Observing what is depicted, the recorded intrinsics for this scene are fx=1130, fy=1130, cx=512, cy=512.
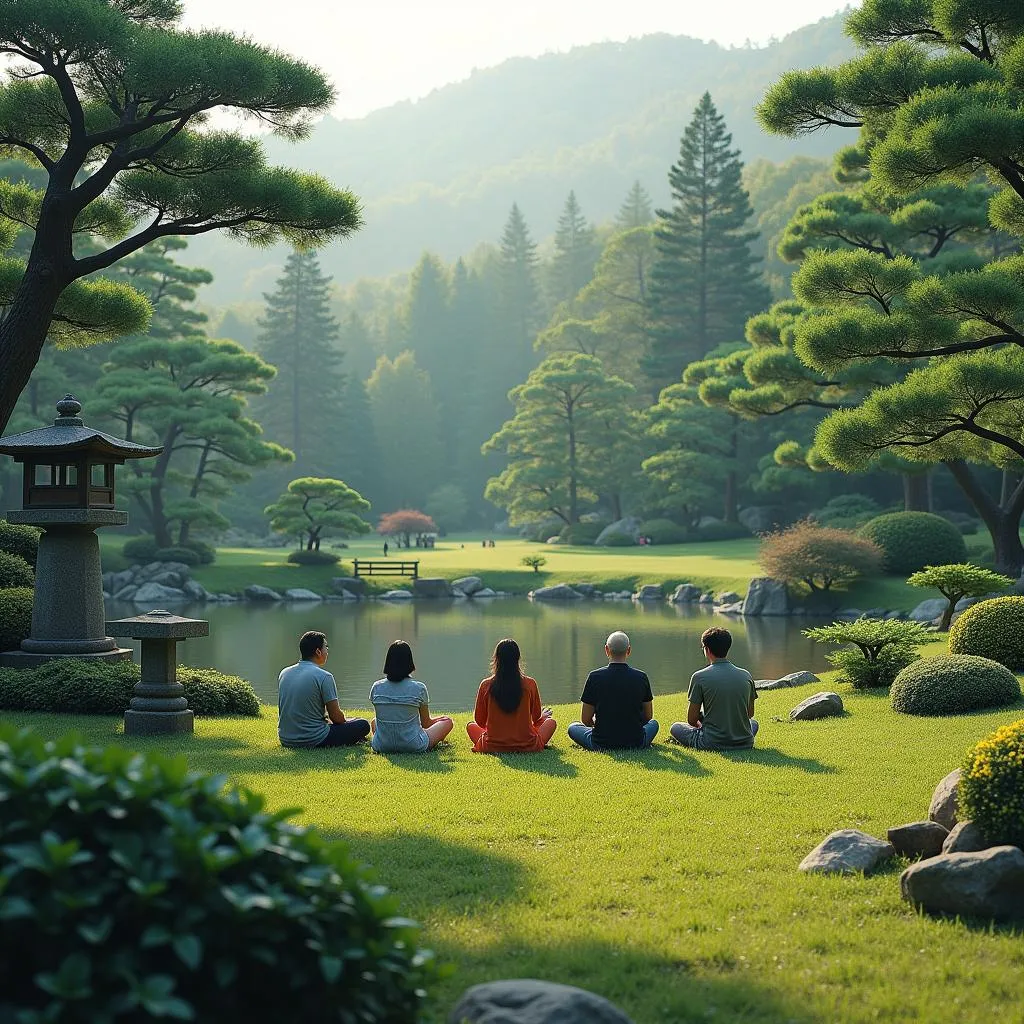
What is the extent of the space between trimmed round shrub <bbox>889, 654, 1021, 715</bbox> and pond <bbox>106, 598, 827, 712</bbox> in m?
5.89

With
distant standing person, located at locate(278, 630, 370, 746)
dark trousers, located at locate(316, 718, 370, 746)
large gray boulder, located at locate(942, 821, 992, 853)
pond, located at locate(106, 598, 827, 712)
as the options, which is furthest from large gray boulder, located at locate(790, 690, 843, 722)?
large gray boulder, located at locate(942, 821, 992, 853)

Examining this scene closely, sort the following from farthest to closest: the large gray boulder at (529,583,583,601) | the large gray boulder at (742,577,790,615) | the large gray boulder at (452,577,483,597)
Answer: the large gray boulder at (452,577,483,597)
the large gray boulder at (529,583,583,601)
the large gray boulder at (742,577,790,615)

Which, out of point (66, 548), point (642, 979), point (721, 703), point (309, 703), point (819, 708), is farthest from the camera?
point (66, 548)

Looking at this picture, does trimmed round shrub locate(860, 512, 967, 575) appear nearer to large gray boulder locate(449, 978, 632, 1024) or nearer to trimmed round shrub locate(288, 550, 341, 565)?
trimmed round shrub locate(288, 550, 341, 565)

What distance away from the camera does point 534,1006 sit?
9.61 feet

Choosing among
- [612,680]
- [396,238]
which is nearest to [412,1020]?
[612,680]

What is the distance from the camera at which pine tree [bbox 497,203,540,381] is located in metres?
79.1

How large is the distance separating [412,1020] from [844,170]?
25.5m

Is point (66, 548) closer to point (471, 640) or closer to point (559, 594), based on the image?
point (471, 640)

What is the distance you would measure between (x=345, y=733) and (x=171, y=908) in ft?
22.3

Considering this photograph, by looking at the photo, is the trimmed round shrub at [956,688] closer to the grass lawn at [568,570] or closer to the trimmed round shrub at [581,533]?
the grass lawn at [568,570]

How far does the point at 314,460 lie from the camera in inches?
2474

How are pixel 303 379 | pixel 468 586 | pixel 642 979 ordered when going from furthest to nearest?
pixel 303 379 < pixel 468 586 < pixel 642 979

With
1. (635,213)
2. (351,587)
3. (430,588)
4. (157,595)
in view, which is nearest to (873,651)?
(430,588)
